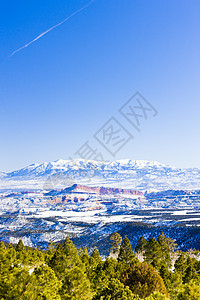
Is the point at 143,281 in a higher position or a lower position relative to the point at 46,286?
lower

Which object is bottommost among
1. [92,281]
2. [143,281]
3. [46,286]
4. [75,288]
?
[143,281]

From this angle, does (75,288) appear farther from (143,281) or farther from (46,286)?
(143,281)

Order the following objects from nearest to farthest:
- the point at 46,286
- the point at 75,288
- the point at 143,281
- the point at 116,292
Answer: the point at 116,292 < the point at 46,286 < the point at 75,288 < the point at 143,281

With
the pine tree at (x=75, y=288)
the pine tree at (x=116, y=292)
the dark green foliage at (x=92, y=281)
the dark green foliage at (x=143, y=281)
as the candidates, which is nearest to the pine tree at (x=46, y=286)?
the dark green foliage at (x=92, y=281)

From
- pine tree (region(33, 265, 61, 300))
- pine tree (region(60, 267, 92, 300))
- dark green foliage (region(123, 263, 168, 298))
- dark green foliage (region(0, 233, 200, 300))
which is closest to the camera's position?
pine tree (region(33, 265, 61, 300))

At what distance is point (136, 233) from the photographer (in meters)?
124

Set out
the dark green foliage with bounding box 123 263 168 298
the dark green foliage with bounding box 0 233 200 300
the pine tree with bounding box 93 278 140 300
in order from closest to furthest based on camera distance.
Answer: the dark green foliage with bounding box 0 233 200 300
the pine tree with bounding box 93 278 140 300
the dark green foliage with bounding box 123 263 168 298

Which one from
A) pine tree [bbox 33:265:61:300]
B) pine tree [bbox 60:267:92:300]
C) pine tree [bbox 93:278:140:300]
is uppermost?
pine tree [bbox 33:265:61:300]

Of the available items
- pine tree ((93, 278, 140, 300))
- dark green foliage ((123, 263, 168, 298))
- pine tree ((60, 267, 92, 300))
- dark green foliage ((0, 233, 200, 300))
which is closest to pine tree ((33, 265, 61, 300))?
dark green foliage ((0, 233, 200, 300))

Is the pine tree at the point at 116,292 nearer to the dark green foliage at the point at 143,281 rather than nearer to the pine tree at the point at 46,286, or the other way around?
the pine tree at the point at 46,286

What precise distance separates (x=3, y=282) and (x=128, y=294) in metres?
11.0

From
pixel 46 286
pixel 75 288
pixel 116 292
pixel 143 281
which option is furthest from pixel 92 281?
pixel 46 286

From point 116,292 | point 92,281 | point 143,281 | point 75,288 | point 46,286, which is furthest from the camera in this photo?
point 92,281

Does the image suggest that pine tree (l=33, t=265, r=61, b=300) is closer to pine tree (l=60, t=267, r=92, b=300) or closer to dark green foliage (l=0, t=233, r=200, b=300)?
dark green foliage (l=0, t=233, r=200, b=300)
